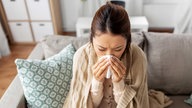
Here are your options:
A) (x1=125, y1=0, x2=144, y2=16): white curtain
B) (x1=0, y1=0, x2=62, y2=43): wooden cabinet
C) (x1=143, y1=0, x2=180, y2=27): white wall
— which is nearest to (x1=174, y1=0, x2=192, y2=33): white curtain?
(x1=143, y1=0, x2=180, y2=27): white wall

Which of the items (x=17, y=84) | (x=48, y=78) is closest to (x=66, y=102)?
(x=48, y=78)

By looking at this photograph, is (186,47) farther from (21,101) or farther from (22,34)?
(22,34)

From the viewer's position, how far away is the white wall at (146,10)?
2.62 m

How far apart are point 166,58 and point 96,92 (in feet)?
1.74

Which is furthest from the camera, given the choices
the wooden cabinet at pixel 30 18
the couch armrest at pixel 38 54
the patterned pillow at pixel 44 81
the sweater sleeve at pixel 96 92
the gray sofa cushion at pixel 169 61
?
the wooden cabinet at pixel 30 18

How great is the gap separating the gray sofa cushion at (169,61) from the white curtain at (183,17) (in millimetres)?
1360

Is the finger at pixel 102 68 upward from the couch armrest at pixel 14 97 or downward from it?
upward

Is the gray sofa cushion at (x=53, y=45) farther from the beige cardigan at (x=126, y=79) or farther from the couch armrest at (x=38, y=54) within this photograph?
the beige cardigan at (x=126, y=79)

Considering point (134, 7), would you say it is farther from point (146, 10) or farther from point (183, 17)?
point (183, 17)

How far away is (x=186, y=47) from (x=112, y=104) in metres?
0.59

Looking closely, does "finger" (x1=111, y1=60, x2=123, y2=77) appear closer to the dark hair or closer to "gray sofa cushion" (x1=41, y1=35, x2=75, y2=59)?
the dark hair

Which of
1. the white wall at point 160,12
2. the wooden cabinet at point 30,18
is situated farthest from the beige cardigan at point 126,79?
the white wall at point 160,12

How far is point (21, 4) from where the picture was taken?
2.43m

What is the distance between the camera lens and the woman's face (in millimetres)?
820
